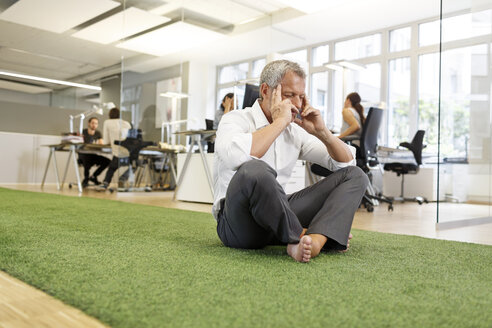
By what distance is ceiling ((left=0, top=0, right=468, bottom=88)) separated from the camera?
6.25 metres

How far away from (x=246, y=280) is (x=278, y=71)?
74cm

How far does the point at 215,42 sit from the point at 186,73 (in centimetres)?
63

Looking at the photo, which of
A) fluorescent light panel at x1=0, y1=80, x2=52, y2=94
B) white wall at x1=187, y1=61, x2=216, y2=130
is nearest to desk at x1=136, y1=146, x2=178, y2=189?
white wall at x1=187, y1=61, x2=216, y2=130

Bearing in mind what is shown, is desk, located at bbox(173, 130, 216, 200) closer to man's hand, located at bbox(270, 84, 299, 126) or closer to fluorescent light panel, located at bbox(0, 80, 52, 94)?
man's hand, located at bbox(270, 84, 299, 126)

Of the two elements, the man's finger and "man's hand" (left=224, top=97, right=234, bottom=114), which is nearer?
the man's finger

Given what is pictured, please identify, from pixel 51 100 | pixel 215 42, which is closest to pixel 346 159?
pixel 215 42

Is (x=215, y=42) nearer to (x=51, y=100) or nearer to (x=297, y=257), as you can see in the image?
(x=51, y=100)

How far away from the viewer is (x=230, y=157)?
4.72 ft

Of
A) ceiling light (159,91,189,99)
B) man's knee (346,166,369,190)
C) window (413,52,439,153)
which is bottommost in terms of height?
man's knee (346,166,369,190)

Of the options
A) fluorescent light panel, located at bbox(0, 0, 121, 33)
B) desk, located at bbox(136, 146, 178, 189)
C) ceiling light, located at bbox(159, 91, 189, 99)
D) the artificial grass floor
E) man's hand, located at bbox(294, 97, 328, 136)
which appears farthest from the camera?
fluorescent light panel, located at bbox(0, 0, 121, 33)

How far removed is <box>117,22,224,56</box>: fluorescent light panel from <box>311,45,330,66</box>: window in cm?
331

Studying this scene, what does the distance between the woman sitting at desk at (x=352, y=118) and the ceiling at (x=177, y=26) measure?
252cm

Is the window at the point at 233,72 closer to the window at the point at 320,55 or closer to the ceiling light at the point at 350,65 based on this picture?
the ceiling light at the point at 350,65

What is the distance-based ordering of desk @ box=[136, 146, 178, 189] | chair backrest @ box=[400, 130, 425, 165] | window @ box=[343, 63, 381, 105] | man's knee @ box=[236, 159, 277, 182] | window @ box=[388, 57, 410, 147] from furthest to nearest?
window @ box=[343, 63, 381, 105]
window @ box=[388, 57, 410, 147]
desk @ box=[136, 146, 178, 189]
chair backrest @ box=[400, 130, 425, 165]
man's knee @ box=[236, 159, 277, 182]
